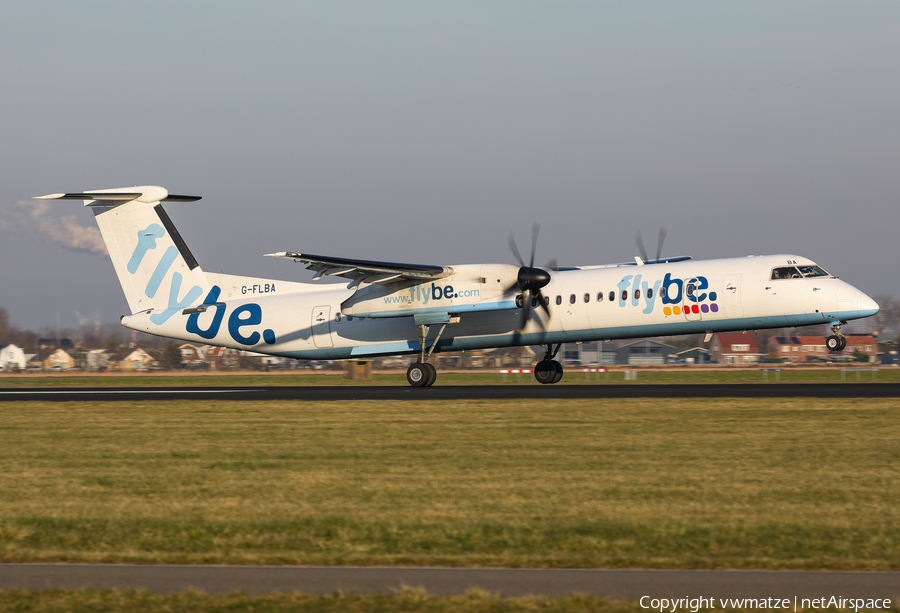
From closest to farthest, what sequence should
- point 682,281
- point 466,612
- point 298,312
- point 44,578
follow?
point 466,612 → point 44,578 → point 682,281 → point 298,312

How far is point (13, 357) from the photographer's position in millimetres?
103562

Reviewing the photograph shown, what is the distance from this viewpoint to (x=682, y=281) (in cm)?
2852

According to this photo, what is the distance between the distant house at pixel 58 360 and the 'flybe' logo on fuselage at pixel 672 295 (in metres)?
77.9

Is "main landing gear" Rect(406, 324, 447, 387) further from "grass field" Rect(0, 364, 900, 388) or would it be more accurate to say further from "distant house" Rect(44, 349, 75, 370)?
"distant house" Rect(44, 349, 75, 370)

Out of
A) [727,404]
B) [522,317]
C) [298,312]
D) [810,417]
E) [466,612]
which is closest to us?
[466,612]

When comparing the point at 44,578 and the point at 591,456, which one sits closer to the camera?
the point at 44,578

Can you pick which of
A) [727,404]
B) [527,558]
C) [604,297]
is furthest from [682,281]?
[527,558]

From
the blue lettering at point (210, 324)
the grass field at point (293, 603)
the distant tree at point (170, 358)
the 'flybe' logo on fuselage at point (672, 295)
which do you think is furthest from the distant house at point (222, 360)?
the grass field at point (293, 603)

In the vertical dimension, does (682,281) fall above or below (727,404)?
above

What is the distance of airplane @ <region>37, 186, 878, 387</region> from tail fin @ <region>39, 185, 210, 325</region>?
4 centimetres

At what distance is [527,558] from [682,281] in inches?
865

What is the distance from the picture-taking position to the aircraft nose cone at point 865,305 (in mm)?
26391

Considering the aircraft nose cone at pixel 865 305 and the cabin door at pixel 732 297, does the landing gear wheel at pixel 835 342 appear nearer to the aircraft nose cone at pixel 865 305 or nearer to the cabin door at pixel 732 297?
the aircraft nose cone at pixel 865 305

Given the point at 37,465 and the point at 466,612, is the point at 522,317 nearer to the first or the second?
the point at 37,465
